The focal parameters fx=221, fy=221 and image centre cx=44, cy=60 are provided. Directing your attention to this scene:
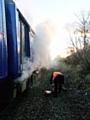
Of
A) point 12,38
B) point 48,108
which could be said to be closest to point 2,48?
point 12,38

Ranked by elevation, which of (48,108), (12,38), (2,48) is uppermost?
(12,38)

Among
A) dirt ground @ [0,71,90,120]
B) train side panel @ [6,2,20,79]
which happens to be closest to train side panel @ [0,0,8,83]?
train side panel @ [6,2,20,79]

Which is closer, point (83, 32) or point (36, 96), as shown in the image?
point (36, 96)

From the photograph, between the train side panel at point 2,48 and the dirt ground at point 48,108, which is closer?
the train side panel at point 2,48

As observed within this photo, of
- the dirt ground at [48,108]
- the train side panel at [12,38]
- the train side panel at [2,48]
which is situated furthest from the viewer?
the dirt ground at [48,108]

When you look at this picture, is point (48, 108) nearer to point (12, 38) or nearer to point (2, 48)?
point (12, 38)

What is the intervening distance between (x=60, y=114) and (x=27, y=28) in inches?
156


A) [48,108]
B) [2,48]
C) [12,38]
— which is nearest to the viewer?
[2,48]

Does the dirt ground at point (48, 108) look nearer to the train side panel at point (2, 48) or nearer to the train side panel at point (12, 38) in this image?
the train side panel at point (12, 38)

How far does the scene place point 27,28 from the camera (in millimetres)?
9141

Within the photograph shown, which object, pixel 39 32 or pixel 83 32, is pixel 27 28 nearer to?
pixel 39 32

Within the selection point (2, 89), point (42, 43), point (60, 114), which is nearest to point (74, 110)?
point (60, 114)

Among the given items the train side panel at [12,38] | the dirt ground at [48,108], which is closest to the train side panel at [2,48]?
the train side panel at [12,38]

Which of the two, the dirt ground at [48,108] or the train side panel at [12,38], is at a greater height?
the train side panel at [12,38]
